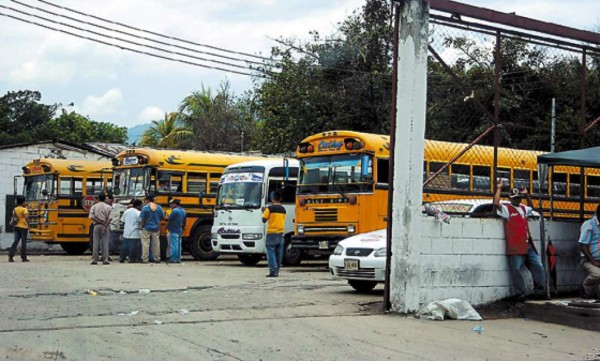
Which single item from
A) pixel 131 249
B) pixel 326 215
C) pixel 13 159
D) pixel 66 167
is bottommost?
pixel 131 249

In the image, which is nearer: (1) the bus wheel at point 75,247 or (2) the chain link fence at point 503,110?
(2) the chain link fence at point 503,110

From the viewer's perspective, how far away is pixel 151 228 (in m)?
22.2

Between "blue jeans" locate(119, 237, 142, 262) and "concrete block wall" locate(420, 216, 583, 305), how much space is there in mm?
12755

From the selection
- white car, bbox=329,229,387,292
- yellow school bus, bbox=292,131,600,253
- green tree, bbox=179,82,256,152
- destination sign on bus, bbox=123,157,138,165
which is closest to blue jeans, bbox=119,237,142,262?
destination sign on bus, bbox=123,157,138,165

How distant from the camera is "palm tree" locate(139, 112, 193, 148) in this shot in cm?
5697

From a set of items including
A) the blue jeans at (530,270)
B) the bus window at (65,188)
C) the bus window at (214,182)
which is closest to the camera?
the blue jeans at (530,270)

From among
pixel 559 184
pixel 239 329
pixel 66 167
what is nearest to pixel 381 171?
pixel 559 184

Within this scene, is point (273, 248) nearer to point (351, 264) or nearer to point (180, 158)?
point (351, 264)

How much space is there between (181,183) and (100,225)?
135 inches

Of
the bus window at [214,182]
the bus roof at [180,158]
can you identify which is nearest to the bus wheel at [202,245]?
the bus window at [214,182]

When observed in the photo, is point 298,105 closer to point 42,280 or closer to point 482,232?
point 42,280

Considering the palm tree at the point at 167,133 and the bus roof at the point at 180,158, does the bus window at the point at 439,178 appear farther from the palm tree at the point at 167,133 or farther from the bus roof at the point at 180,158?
the palm tree at the point at 167,133

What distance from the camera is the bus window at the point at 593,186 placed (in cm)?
1631

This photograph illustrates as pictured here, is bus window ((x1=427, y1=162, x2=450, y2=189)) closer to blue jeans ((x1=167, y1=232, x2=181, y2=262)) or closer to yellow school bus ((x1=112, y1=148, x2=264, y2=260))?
blue jeans ((x1=167, y1=232, x2=181, y2=262))
